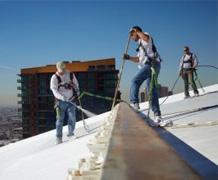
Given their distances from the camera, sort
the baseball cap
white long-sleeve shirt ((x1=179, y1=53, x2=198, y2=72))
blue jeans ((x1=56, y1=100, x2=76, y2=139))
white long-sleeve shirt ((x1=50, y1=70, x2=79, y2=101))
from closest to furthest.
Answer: the baseball cap, white long-sleeve shirt ((x1=50, y1=70, x2=79, y2=101)), blue jeans ((x1=56, y1=100, x2=76, y2=139)), white long-sleeve shirt ((x1=179, y1=53, x2=198, y2=72))

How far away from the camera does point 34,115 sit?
96125mm

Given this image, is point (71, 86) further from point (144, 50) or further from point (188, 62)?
point (188, 62)

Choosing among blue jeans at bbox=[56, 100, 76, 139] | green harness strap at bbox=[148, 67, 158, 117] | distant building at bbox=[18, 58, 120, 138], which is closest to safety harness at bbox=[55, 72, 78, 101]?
blue jeans at bbox=[56, 100, 76, 139]

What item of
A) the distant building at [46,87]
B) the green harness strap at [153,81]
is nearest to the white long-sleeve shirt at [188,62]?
the green harness strap at [153,81]

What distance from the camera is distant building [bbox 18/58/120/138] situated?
87.8 m

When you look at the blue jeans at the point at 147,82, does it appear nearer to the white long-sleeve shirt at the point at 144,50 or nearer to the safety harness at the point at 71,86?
the white long-sleeve shirt at the point at 144,50

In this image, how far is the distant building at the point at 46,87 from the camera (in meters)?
87.8

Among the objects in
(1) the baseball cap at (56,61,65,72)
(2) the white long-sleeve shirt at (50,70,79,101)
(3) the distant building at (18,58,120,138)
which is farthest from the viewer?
(3) the distant building at (18,58,120,138)

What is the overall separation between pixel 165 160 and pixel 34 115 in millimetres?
97968

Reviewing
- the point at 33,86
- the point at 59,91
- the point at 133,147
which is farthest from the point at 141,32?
the point at 33,86

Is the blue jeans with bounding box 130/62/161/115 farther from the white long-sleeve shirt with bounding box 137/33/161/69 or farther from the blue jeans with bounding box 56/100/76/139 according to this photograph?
the blue jeans with bounding box 56/100/76/139

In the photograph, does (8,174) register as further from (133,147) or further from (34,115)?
(34,115)

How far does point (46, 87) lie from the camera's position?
94250 mm

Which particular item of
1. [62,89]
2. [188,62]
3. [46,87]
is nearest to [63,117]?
[62,89]
